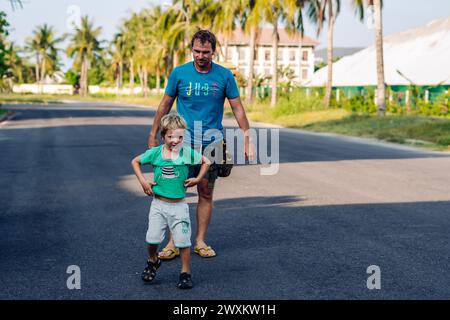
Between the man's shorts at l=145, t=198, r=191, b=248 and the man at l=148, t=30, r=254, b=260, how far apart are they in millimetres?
A: 697

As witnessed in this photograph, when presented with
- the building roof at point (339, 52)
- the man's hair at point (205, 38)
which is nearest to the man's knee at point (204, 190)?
the man's hair at point (205, 38)

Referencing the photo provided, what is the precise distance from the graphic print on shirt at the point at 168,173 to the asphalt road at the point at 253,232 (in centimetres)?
79

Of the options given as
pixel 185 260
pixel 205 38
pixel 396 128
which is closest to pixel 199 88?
pixel 205 38

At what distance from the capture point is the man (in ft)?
19.6

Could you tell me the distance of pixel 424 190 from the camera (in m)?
10.8

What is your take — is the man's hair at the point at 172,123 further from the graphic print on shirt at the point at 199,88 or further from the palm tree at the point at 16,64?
the palm tree at the point at 16,64

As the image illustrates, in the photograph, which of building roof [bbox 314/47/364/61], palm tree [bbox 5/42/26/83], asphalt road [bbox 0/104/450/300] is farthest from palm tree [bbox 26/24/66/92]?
asphalt road [bbox 0/104/450/300]

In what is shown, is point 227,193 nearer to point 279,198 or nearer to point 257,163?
point 279,198

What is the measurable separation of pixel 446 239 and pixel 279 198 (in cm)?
326

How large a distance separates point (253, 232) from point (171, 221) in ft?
6.84

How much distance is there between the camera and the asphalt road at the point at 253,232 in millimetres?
5219

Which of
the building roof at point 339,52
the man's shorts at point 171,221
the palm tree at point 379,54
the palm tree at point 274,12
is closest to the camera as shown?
the man's shorts at point 171,221

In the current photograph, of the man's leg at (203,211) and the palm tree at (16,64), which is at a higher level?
the palm tree at (16,64)
